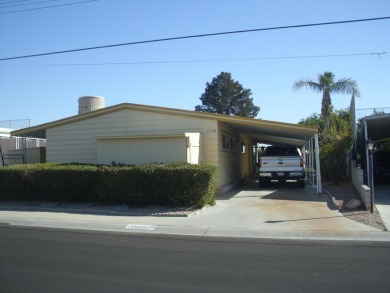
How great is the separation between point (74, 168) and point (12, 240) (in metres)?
4.66

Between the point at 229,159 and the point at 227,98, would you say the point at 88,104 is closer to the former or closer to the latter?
the point at 229,159

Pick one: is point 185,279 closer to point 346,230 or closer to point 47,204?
point 346,230

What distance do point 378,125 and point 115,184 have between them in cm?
1393

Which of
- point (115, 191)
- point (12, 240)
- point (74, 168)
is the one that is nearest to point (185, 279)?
point (12, 240)

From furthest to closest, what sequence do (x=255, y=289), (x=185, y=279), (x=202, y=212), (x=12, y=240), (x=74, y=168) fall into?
(x=74, y=168) < (x=202, y=212) < (x=12, y=240) < (x=185, y=279) < (x=255, y=289)

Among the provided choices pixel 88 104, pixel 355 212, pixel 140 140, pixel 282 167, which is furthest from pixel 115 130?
pixel 355 212

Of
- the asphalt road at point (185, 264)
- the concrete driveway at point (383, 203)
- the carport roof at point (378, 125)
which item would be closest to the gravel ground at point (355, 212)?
the concrete driveway at point (383, 203)

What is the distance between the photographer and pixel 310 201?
45.0 feet

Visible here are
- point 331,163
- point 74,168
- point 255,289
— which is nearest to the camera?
point 255,289

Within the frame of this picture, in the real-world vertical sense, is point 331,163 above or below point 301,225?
above

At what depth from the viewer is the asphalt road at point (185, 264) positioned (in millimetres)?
5309

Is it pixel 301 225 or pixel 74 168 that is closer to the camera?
pixel 301 225

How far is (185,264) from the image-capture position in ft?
21.2

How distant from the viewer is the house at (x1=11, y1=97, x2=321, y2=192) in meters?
14.4
